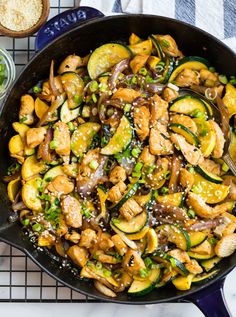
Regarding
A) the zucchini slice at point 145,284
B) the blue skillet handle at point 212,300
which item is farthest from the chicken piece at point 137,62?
the blue skillet handle at point 212,300

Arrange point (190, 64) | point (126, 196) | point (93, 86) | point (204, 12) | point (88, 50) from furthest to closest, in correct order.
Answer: point (204, 12) < point (88, 50) < point (190, 64) < point (93, 86) < point (126, 196)

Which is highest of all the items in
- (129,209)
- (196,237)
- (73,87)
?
(73,87)

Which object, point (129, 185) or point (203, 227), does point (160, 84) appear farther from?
point (203, 227)

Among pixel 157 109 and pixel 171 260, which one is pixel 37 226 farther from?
pixel 157 109

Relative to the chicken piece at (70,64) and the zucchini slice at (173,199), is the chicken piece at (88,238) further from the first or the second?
the chicken piece at (70,64)

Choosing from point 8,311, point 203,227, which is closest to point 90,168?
point 203,227

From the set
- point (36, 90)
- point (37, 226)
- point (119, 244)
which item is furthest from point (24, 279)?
point (36, 90)

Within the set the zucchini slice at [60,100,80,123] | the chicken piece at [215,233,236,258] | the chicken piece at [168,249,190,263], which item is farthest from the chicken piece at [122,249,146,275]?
the zucchini slice at [60,100,80,123]

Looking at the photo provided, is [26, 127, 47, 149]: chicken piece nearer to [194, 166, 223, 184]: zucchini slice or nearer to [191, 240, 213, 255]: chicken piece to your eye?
[194, 166, 223, 184]: zucchini slice
